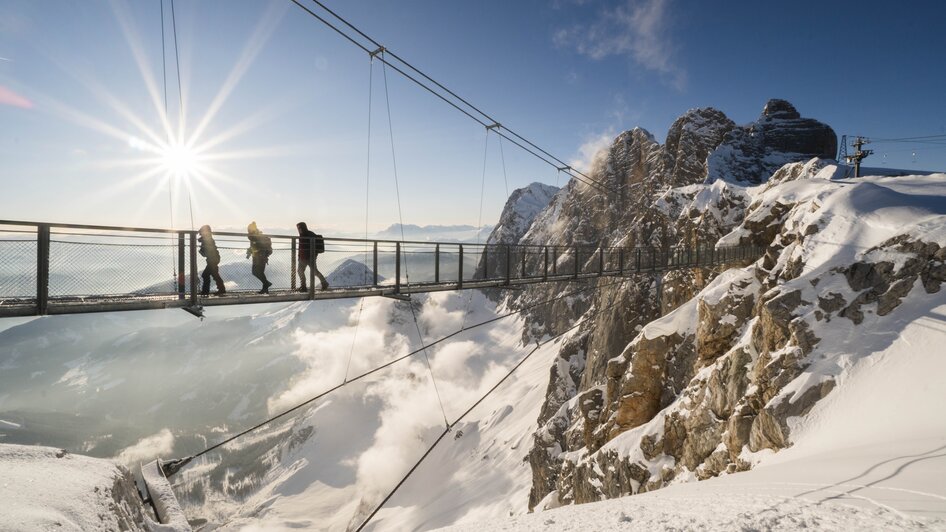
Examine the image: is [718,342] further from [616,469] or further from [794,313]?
[616,469]

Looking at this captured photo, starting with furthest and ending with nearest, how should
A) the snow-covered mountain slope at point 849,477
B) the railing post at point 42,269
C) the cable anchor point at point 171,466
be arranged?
1. the cable anchor point at point 171,466
2. the railing post at point 42,269
3. the snow-covered mountain slope at point 849,477

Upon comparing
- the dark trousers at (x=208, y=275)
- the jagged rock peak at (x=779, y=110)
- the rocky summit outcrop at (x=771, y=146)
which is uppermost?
the jagged rock peak at (x=779, y=110)

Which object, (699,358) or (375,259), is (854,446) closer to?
(375,259)

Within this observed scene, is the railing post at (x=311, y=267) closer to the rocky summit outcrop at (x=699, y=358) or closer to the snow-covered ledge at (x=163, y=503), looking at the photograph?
the snow-covered ledge at (x=163, y=503)

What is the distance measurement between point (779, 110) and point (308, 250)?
3493 inches

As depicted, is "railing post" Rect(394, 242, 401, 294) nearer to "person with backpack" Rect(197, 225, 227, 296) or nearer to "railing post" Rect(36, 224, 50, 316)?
"person with backpack" Rect(197, 225, 227, 296)

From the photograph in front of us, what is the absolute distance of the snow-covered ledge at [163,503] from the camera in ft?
24.1

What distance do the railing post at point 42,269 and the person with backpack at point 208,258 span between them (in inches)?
Answer: 74.5

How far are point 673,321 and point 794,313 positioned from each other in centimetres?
1068

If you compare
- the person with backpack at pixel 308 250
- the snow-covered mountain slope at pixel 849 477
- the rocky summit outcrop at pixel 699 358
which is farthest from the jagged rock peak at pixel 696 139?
the person with backpack at pixel 308 250

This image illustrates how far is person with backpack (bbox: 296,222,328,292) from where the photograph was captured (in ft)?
28.1

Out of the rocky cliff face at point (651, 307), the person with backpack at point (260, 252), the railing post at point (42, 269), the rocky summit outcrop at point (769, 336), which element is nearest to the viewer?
the railing post at point (42, 269)

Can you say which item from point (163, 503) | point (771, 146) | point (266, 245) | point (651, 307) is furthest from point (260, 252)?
point (771, 146)

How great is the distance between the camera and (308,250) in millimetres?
8602
